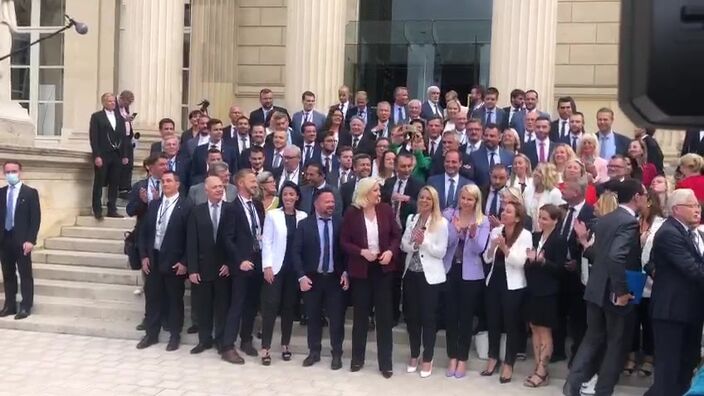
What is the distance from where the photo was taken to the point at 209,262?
8.09 metres

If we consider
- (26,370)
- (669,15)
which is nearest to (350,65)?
(26,370)

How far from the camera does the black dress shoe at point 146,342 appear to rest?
8305mm

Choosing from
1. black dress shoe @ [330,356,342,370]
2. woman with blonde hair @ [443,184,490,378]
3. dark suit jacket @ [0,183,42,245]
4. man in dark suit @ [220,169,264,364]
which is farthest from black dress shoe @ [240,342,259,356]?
dark suit jacket @ [0,183,42,245]

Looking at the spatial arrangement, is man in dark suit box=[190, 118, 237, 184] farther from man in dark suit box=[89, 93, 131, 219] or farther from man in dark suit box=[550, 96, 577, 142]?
man in dark suit box=[550, 96, 577, 142]

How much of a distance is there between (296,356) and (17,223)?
375cm

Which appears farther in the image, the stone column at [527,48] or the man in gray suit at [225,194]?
the stone column at [527,48]

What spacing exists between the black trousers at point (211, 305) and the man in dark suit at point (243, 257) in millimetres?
95

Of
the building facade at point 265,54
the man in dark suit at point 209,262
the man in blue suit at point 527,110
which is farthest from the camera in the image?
the building facade at point 265,54

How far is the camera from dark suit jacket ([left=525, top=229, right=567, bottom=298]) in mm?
7008

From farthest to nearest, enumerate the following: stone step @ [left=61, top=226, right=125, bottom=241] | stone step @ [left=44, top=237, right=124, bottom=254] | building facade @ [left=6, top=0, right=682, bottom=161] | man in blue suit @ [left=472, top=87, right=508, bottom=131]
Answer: building facade @ [left=6, top=0, right=682, bottom=161] < stone step @ [left=61, top=226, right=125, bottom=241] < stone step @ [left=44, top=237, right=124, bottom=254] < man in blue suit @ [left=472, top=87, right=508, bottom=131]

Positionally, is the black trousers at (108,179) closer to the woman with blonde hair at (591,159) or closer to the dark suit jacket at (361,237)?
the dark suit jacket at (361,237)

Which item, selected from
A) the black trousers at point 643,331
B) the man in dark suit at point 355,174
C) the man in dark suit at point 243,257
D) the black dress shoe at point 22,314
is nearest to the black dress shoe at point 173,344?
the man in dark suit at point 243,257

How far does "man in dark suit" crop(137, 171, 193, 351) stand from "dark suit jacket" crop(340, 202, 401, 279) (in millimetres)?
1834

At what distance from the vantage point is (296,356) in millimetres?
8141
